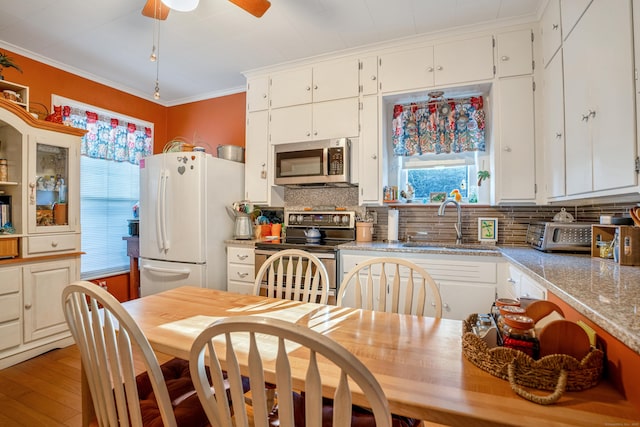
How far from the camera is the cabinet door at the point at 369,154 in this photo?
2.91 metres

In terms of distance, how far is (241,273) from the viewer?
10.3 feet

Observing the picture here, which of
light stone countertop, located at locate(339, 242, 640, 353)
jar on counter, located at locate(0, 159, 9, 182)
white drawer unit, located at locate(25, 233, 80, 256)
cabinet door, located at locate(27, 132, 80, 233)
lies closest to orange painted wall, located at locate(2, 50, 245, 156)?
cabinet door, located at locate(27, 132, 80, 233)

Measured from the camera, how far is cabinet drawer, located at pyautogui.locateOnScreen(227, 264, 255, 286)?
10.1ft

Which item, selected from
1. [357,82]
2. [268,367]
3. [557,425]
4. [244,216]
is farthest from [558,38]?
[244,216]

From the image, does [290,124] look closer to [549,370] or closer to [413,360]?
[413,360]

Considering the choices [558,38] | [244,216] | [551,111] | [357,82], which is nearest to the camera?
[558,38]

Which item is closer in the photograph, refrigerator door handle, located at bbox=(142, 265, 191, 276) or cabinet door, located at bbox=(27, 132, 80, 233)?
cabinet door, located at bbox=(27, 132, 80, 233)

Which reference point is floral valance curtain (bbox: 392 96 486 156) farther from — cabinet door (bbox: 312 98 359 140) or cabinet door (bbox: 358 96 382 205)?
cabinet door (bbox: 312 98 359 140)

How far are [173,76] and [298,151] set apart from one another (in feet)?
5.61

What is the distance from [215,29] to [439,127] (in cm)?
212

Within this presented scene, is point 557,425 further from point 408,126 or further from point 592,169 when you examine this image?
point 408,126

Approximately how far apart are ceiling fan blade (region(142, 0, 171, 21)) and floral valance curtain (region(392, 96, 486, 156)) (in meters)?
2.06

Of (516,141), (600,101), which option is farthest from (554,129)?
(600,101)

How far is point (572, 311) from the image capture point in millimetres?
1085
